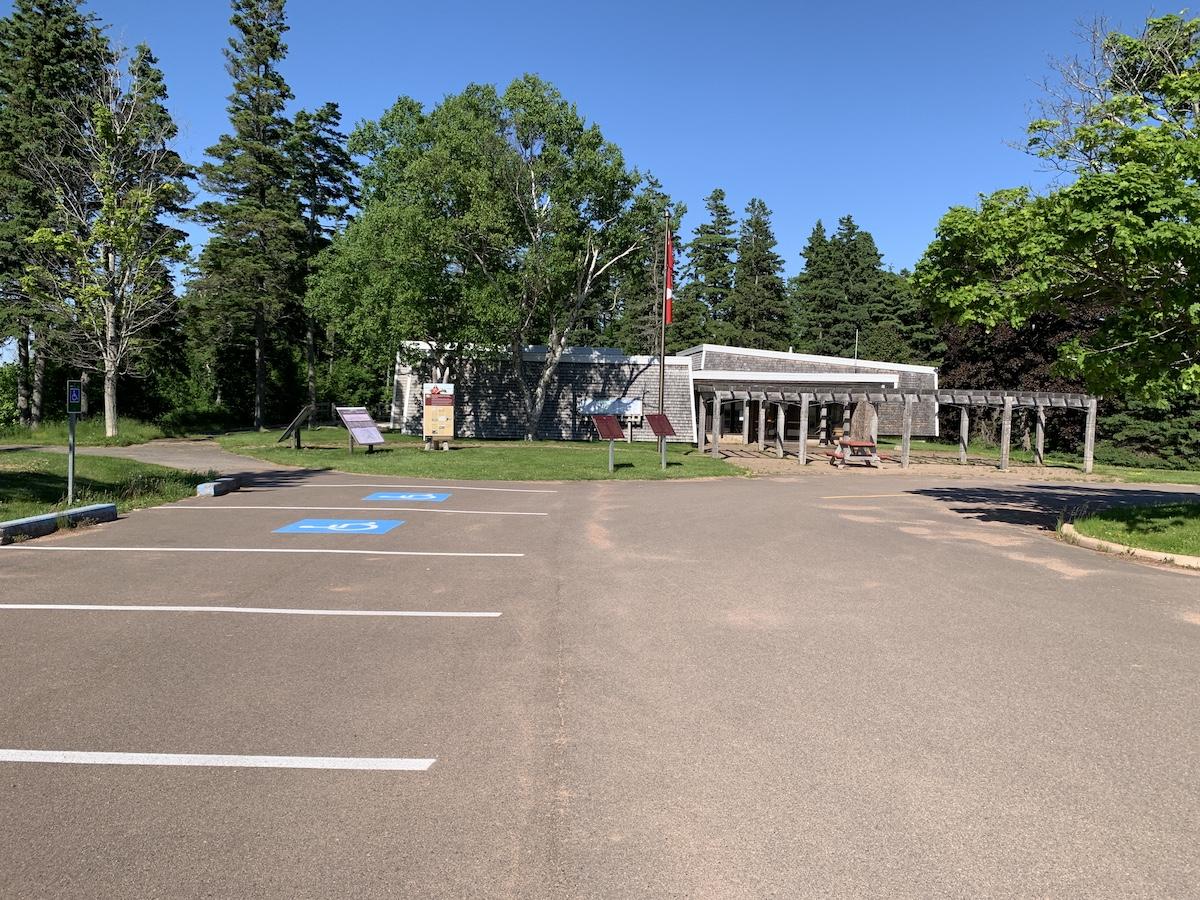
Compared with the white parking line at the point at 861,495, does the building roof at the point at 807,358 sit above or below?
above

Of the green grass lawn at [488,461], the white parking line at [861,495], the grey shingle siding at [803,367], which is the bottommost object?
the white parking line at [861,495]

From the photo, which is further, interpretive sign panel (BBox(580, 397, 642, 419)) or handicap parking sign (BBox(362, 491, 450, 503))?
interpretive sign panel (BBox(580, 397, 642, 419))

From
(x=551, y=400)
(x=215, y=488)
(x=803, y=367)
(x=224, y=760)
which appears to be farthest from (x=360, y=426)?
(x=224, y=760)

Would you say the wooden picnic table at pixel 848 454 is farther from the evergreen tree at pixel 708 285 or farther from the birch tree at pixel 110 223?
the evergreen tree at pixel 708 285

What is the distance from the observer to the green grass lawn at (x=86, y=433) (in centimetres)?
2741

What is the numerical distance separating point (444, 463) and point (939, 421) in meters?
29.5

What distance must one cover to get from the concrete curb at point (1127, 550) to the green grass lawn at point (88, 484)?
1503cm

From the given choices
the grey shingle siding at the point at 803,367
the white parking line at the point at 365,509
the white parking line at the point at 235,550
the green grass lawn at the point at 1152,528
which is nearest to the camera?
the white parking line at the point at 235,550

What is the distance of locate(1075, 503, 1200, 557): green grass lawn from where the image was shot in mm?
10430

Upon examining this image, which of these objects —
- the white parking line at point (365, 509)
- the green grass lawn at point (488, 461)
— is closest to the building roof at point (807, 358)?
the green grass lawn at point (488, 461)

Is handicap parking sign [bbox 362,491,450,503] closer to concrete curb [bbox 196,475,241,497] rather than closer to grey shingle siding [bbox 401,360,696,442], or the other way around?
concrete curb [bbox 196,475,241,497]

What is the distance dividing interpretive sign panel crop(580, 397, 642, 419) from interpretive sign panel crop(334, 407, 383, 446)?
13.9 metres

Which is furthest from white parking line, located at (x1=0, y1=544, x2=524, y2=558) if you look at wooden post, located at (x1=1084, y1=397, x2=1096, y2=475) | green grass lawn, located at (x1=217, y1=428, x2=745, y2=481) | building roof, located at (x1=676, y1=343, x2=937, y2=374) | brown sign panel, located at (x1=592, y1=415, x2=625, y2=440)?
building roof, located at (x1=676, y1=343, x2=937, y2=374)

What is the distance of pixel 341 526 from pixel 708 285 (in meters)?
68.9
